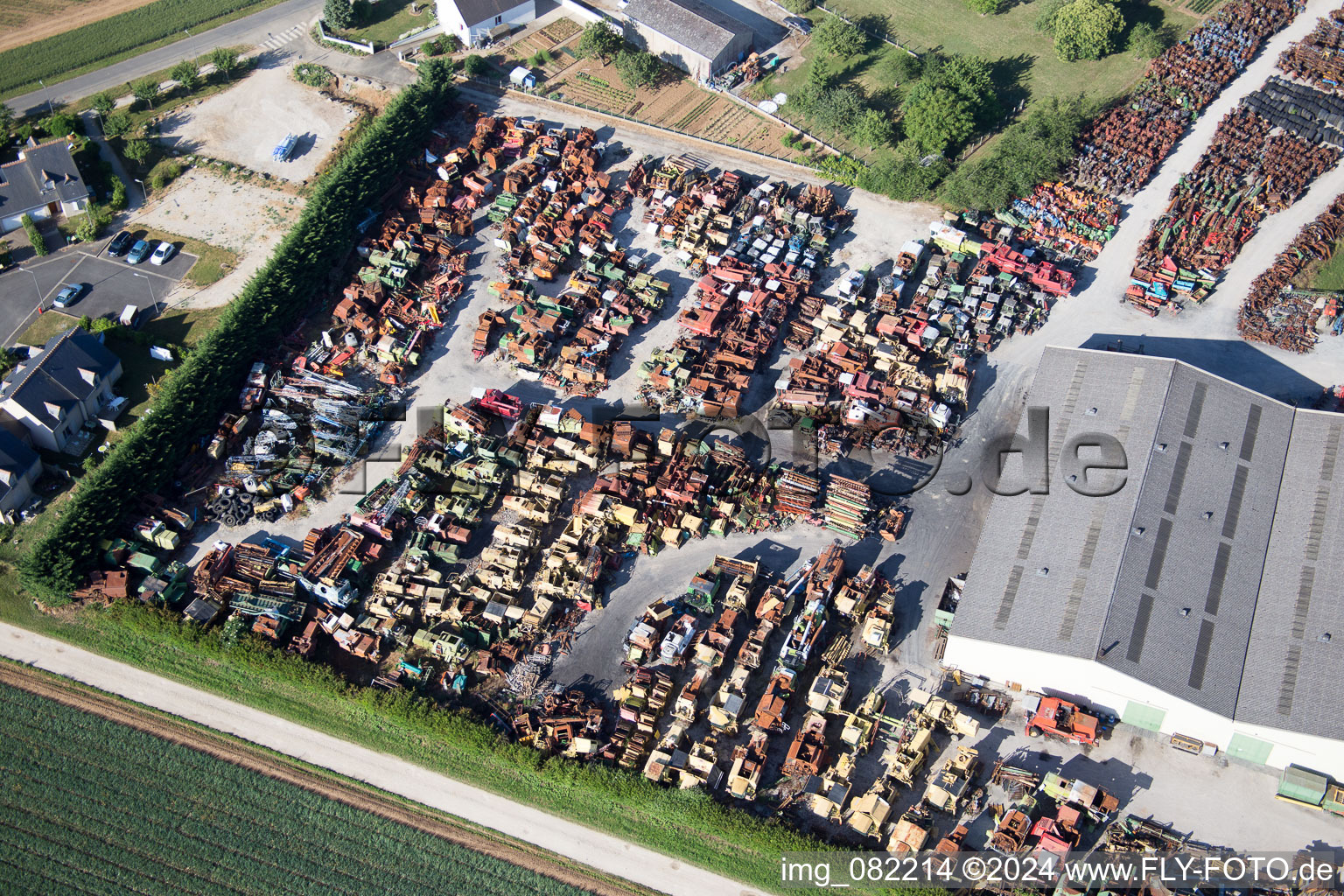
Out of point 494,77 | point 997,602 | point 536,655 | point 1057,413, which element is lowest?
point 536,655

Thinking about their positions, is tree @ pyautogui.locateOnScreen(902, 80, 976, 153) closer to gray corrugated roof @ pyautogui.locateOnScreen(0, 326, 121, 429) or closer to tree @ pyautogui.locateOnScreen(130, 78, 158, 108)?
gray corrugated roof @ pyautogui.locateOnScreen(0, 326, 121, 429)

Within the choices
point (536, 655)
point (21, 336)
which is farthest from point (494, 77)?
point (536, 655)

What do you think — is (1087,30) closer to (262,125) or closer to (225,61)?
(262,125)

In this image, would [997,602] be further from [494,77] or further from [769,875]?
[494,77]

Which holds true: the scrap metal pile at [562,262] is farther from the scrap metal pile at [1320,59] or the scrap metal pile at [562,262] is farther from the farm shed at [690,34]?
Result: the scrap metal pile at [1320,59]

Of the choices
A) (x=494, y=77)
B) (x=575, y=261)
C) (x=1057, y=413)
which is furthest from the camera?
(x=494, y=77)

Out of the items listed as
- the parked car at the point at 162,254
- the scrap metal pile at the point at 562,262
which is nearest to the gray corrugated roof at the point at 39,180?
the parked car at the point at 162,254
